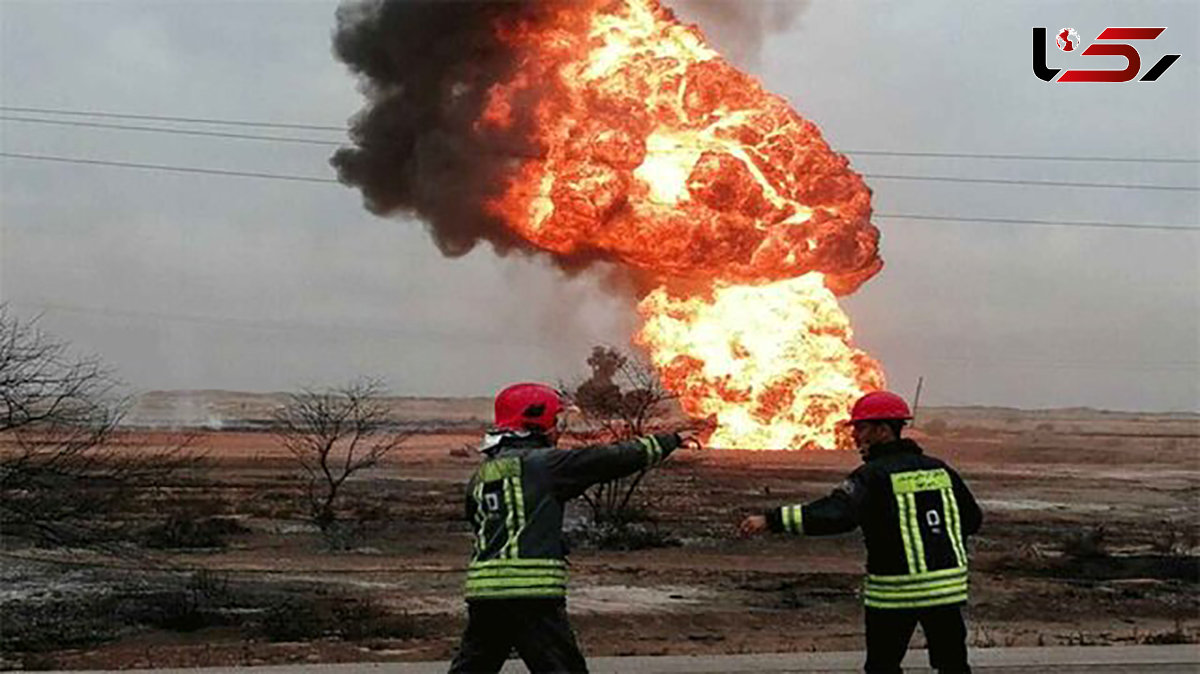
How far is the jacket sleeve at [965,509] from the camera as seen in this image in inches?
245

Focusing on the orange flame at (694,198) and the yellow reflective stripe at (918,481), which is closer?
the yellow reflective stripe at (918,481)

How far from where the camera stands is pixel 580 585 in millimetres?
19500

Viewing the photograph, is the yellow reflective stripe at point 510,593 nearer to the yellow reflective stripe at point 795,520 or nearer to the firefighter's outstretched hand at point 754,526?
the firefighter's outstretched hand at point 754,526

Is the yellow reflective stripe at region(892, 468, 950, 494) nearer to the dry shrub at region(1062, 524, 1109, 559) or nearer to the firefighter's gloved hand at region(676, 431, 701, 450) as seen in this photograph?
the firefighter's gloved hand at region(676, 431, 701, 450)

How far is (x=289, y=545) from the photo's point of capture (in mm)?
25719

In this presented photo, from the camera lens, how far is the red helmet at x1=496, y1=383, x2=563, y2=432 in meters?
5.96

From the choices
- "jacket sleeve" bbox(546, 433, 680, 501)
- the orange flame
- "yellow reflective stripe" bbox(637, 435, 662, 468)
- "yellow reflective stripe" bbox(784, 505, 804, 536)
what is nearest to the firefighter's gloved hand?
"yellow reflective stripe" bbox(637, 435, 662, 468)

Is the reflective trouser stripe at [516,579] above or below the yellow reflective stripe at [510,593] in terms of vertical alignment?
above

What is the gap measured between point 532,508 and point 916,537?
1.72 meters

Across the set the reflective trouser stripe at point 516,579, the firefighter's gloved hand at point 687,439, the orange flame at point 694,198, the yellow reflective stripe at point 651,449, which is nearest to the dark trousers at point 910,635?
the firefighter's gloved hand at point 687,439

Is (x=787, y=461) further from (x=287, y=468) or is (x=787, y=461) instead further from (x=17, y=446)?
(x=17, y=446)

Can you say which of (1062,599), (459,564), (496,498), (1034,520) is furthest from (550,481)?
(1034,520)

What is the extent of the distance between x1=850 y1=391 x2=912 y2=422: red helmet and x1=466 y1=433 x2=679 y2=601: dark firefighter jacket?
1.01 meters

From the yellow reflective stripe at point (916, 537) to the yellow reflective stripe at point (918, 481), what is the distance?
4 centimetres
